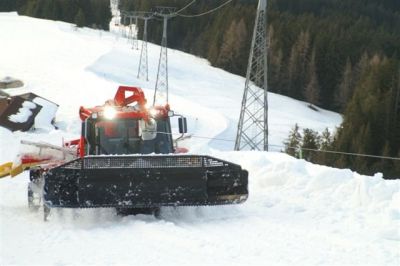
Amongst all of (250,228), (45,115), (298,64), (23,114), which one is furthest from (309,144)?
(298,64)

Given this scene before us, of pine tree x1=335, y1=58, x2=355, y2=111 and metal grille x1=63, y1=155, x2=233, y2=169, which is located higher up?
metal grille x1=63, y1=155, x2=233, y2=169

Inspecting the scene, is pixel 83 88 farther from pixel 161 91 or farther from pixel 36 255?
pixel 36 255

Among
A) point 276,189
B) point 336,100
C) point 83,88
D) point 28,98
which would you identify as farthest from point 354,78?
point 276,189

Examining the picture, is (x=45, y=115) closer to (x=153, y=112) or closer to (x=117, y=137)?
(x=153, y=112)

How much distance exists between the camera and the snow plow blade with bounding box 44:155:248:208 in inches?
317

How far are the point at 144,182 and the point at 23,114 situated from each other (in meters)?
26.5

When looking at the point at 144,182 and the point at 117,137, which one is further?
the point at 117,137

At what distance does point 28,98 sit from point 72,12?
241 feet

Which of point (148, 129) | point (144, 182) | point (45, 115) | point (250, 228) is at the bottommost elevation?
point (45, 115)

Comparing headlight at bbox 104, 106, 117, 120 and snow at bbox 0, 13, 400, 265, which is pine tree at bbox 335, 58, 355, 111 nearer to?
snow at bbox 0, 13, 400, 265

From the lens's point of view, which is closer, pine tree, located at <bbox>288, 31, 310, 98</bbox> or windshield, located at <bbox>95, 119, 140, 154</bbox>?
windshield, located at <bbox>95, 119, 140, 154</bbox>

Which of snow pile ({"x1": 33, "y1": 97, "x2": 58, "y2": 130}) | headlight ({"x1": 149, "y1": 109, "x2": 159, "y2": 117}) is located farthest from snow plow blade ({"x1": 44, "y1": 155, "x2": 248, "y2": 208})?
snow pile ({"x1": 33, "y1": 97, "x2": 58, "y2": 130})

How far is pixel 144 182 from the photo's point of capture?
815 centimetres

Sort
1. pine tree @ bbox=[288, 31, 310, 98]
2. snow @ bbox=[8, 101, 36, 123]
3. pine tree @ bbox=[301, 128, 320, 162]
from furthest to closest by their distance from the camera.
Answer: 1. pine tree @ bbox=[288, 31, 310, 98]
2. pine tree @ bbox=[301, 128, 320, 162]
3. snow @ bbox=[8, 101, 36, 123]
